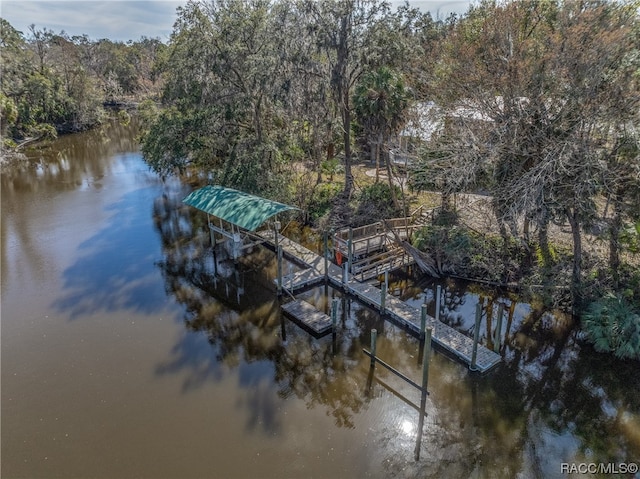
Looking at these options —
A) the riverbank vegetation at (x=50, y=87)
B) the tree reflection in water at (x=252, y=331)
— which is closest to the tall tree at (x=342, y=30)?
the tree reflection in water at (x=252, y=331)

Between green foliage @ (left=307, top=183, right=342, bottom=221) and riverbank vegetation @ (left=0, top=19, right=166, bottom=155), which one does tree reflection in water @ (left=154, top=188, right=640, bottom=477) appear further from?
riverbank vegetation @ (left=0, top=19, right=166, bottom=155)

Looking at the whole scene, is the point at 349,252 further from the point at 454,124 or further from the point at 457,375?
the point at 454,124

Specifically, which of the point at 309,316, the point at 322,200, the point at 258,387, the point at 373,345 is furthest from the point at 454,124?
the point at 258,387

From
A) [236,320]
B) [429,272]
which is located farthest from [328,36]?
[236,320]

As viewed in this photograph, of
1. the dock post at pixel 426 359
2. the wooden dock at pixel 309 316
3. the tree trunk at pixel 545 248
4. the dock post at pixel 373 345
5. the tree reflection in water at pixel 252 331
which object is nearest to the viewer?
the dock post at pixel 426 359

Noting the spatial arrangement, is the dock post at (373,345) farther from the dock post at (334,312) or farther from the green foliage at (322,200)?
the green foliage at (322,200)
